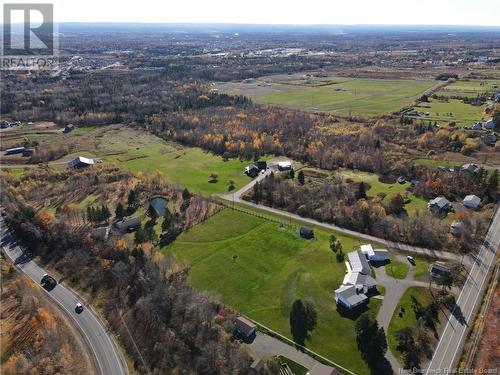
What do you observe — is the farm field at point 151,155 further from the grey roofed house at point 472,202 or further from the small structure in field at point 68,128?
the grey roofed house at point 472,202

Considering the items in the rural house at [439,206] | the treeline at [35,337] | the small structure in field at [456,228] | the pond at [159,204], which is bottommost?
the treeline at [35,337]

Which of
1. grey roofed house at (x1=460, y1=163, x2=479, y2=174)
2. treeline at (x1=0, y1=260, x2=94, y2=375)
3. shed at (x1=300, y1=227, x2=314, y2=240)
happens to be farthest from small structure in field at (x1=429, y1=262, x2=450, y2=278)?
treeline at (x1=0, y1=260, x2=94, y2=375)

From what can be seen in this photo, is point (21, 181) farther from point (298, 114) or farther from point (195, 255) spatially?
point (298, 114)

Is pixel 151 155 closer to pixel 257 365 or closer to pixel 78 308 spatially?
pixel 78 308

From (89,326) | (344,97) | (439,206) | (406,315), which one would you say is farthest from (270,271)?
(344,97)

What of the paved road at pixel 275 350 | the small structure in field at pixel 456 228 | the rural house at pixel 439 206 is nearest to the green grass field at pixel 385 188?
the rural house at pixel 439 206

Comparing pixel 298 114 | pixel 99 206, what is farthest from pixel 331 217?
pixel 298 114
